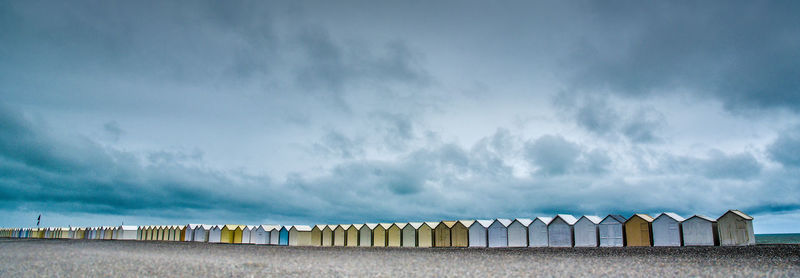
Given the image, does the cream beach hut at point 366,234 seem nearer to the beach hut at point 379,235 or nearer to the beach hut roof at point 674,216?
the beach hut at point 379,235

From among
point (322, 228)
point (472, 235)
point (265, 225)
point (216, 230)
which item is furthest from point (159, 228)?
point (472, 235)

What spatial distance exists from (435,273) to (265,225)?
4717 cm

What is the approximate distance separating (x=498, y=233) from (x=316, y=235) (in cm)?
2368

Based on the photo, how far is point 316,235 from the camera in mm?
56125

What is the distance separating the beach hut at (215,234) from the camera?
67.8m

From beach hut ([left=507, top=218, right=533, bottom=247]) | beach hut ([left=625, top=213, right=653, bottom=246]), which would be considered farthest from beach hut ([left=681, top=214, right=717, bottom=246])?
beach hut ([left=507, top=218, right=533, bottom=247])

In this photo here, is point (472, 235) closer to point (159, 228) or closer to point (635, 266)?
point (635, 266)

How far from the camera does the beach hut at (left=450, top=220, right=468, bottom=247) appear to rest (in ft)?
144

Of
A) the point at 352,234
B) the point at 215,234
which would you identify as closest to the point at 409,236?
the point at 352,234

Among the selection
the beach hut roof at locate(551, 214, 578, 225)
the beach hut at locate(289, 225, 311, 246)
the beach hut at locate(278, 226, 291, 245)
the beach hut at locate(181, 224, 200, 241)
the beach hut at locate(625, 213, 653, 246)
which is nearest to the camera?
the beach hut at locate(625, 213, 653, 246)

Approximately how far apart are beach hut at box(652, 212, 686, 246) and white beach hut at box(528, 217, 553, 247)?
300 inches

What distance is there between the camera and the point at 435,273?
64.2 feet

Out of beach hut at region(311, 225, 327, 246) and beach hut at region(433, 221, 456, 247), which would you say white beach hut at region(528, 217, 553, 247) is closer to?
beach hut at region(433, 221, 456, 247)

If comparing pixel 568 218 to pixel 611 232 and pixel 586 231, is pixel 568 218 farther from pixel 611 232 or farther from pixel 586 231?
pixel 611 232
